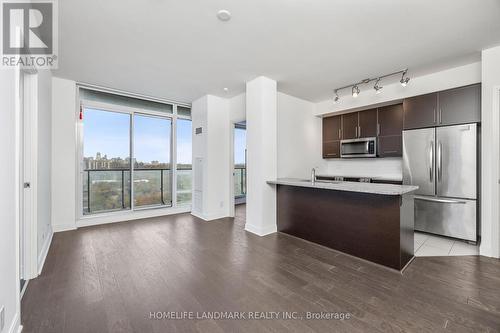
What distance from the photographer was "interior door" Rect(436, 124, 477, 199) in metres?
3.26

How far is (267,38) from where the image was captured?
8.82 ft

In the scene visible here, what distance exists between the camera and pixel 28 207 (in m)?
2.41

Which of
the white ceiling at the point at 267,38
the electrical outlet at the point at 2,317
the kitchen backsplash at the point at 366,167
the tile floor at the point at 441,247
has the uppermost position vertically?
the white ceiling at the point at 267,38

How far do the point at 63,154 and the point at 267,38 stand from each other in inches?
160

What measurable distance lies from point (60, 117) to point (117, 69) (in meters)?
Answer: 1.51

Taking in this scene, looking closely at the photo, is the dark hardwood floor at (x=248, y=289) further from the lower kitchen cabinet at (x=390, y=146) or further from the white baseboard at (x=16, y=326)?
the lower kitchen cabinet at (x=390, y=146)

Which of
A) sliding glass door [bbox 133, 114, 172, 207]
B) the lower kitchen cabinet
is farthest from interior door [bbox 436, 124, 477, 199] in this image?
sliding glass door [bbox 133, 114, 172, 207]

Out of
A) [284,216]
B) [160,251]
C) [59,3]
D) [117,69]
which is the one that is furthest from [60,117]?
[284,216]

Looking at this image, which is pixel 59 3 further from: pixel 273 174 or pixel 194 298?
pixel 273 174

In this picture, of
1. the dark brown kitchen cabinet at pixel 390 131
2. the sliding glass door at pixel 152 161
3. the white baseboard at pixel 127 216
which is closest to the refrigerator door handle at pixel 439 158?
the dark brown kitchen cabinet at pixel 390 131

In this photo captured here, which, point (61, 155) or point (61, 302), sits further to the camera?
point (61, 155)

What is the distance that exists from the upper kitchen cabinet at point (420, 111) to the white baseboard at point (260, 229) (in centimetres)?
305

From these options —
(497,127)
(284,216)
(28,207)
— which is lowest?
(284,216)

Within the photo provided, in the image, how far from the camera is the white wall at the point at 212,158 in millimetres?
4941
